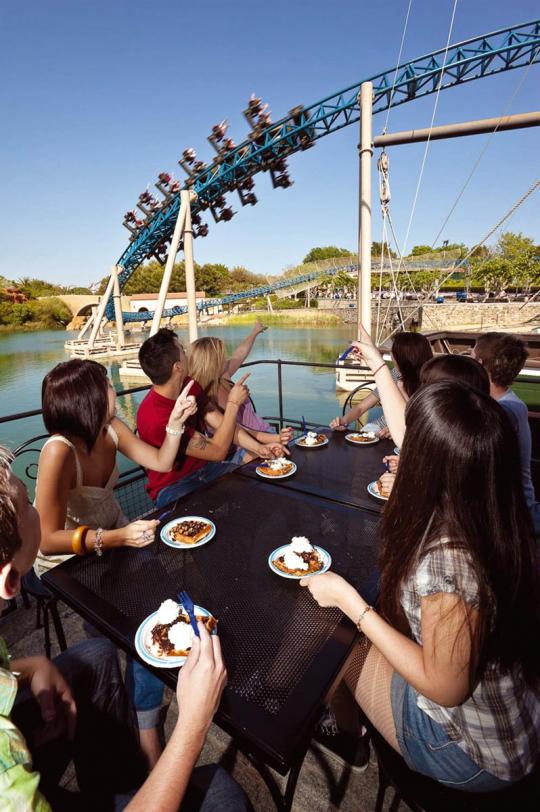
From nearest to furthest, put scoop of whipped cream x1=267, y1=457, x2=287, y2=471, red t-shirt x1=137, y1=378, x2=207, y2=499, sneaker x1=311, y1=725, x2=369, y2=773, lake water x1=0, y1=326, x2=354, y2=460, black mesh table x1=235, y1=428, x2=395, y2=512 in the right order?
sneaker x1=311, y1=725, x2=369, y2=773
black mesh table x1=235, y1=428, x2=395, y2=512
scoop of whipped cream x1=267, y1=457, x2=287, y2=471
red t-shirt x1=137, y1=378, x2=207, y2=499
lake water x1=0, y1=326, x2=354, y2=460

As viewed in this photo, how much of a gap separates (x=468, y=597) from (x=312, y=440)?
1546 mm

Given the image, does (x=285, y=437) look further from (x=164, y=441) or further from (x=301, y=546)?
(x=301, y=546)

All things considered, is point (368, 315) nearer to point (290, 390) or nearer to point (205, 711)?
point (290, 390)

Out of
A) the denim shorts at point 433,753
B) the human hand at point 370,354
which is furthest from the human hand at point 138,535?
the human hand at point 370,354

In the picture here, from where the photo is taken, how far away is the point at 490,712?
79 cm

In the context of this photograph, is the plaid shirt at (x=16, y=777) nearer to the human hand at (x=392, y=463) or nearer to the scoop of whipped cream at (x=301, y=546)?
the scoop of whipped cream at (x=301, y=546)

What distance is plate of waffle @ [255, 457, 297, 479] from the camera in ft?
6.02

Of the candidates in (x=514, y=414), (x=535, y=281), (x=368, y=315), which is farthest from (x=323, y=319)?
(x=514, y=414)

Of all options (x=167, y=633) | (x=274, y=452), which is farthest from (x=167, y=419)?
(x=167, y=633)

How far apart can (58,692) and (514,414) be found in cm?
222

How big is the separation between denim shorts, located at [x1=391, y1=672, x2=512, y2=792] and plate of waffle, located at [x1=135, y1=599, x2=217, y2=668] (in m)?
0.53

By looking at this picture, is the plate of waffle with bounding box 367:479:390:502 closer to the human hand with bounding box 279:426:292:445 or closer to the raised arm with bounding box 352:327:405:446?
the raised arm with bounding box 352:327:405:446

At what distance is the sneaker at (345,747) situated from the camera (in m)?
1.21

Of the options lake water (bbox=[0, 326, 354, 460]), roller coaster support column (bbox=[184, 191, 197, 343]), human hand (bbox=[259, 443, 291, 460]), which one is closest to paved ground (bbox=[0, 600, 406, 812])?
human hand (bbox=[259, 443, 291, 460])
